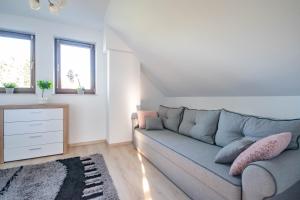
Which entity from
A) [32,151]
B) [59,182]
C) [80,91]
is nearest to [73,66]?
[80,91]

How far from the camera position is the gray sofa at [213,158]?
38.3 inches

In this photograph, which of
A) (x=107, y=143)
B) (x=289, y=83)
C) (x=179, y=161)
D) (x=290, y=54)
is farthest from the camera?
(x=107, y=143)

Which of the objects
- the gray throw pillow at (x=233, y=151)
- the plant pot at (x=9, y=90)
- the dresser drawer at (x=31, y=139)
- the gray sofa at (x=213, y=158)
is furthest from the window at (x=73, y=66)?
the gray throw pillow at (x=233, y=151)

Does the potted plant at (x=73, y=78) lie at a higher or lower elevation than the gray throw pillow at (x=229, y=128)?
higher

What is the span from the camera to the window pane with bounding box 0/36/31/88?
2.74 meters

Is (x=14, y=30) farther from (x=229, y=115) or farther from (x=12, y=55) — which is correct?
(x=229, y=115)

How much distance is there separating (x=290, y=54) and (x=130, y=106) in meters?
2.67

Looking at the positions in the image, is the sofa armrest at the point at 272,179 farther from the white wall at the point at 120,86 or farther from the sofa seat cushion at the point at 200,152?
the white wall at the point at 120,86

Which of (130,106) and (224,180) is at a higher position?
(130,106)

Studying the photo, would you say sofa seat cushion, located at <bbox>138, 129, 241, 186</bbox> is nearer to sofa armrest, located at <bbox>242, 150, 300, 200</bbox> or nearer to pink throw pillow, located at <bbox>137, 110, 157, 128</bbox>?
sofa armrest, located at <bbox>242, 150, 300, 200</bbox>

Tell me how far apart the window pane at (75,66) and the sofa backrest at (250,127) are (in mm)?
2832

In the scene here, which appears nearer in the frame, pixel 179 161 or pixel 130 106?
pixel 179 161

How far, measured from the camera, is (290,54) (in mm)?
1307

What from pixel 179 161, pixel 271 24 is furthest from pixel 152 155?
pixel 271 24
